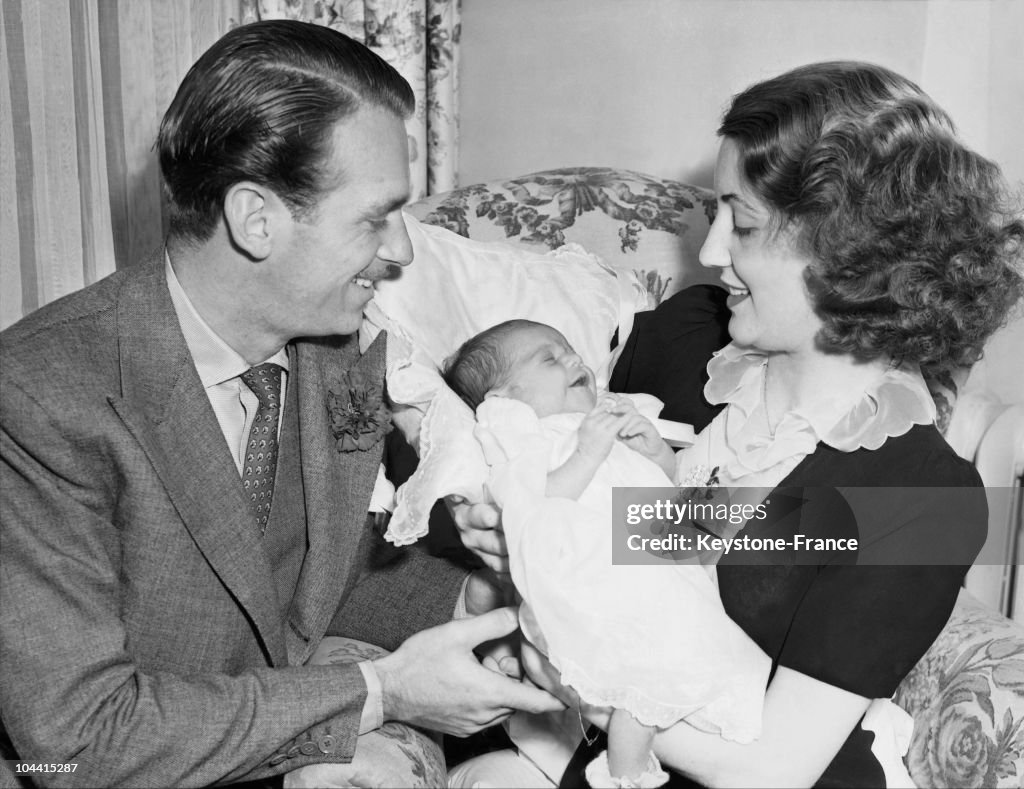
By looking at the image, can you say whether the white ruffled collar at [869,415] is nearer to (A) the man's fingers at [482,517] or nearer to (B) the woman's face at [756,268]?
(B) the woman's face at [756,268]

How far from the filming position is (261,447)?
64.0 inches

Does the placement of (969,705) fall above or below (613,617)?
below

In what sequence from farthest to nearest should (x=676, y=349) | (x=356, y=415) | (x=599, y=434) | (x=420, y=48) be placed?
(x=420, y=48), (x=676, y=349), (x=356, y=415), (x=599, y=434)

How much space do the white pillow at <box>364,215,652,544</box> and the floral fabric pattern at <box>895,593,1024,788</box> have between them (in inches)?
28.9

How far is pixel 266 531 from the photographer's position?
1633mm

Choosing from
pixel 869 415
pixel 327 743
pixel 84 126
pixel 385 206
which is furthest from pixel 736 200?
pixel 84 126

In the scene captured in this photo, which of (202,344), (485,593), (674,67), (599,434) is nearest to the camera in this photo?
(599,434)

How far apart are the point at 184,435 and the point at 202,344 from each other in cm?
16

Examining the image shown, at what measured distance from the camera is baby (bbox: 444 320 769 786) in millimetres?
1339

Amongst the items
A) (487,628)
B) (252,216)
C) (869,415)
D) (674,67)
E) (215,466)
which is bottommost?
(487,628)

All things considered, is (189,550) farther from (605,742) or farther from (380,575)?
(605,742)

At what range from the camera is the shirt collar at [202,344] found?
1.56 metres

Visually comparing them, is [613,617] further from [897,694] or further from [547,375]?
[897,694]

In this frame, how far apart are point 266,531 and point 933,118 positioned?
1183 millimetres
